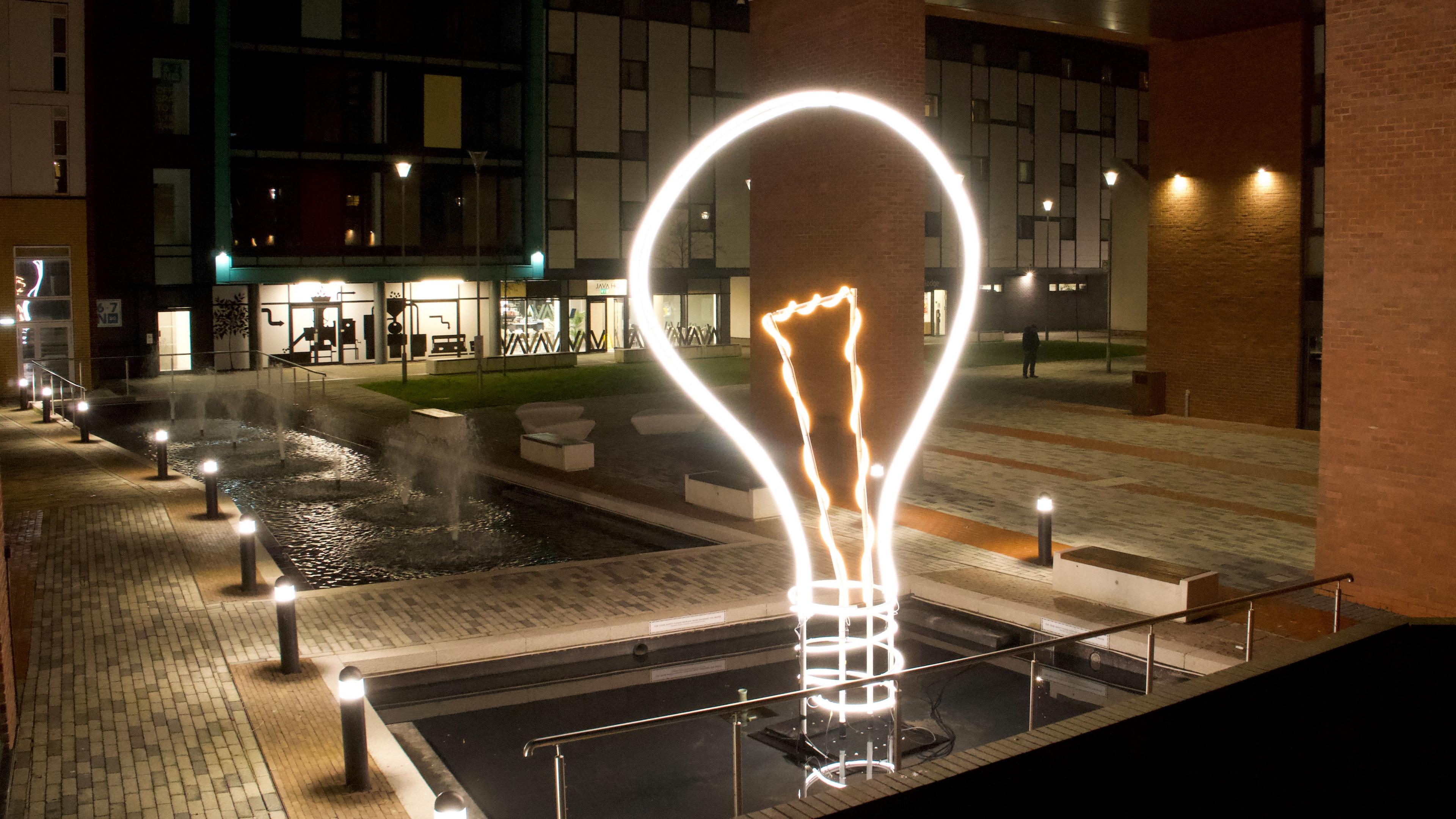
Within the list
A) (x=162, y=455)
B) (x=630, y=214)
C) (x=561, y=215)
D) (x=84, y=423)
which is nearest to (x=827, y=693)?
(x=162, y=455)

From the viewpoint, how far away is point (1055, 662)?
11.3m

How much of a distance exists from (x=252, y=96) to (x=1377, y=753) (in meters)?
40.7

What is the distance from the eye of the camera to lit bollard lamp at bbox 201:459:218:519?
636 inches

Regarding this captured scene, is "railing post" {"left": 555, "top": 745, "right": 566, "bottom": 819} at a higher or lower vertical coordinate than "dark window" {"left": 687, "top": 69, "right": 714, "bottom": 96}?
lower

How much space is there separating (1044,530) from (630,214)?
36563 millimetres

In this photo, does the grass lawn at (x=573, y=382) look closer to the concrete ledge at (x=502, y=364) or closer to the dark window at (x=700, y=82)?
the concrete ledge at (x=502, y=364)

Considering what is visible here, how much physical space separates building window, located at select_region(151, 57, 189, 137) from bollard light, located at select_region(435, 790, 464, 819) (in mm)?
39085

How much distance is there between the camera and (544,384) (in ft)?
123

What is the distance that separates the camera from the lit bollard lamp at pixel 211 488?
1616 centimetres

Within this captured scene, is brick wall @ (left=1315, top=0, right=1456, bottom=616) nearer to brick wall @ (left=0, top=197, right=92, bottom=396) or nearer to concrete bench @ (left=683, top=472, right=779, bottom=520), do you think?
concrete bench @ (left=683, top=472, right=779, bottom=520)

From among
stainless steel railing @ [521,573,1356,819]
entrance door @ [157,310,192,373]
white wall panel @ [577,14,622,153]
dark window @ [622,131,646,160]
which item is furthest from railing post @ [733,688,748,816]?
dark window @ [622,131,646,160]

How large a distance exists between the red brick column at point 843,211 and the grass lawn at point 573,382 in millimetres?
13553

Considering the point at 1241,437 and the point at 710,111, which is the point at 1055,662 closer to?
the point at 1241,437

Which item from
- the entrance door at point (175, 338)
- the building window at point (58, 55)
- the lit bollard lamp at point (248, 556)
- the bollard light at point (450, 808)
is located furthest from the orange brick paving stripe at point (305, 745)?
the entrance door at point (175, 338)
